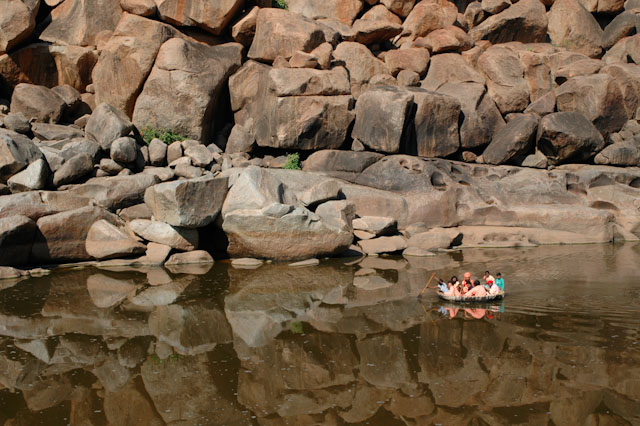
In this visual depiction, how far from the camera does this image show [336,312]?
13.1m

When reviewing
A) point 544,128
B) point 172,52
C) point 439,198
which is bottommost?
point 439,198

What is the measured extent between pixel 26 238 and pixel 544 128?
19252 millimetres

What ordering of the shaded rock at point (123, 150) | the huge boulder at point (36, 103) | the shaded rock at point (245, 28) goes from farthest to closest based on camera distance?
1. the shaded rock at point (245, 28)
2. the huge boulder at point (36, 103)
3. the shaded rock at point (123, 150)

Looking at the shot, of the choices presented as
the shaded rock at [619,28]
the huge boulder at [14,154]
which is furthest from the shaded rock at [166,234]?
the shaded rock at [619,28]

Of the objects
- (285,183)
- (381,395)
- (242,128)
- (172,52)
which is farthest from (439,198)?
(381,395)

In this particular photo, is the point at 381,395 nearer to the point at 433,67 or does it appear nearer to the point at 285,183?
the point at 285,183

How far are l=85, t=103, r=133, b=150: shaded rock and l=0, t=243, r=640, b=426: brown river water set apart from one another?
23.0ft

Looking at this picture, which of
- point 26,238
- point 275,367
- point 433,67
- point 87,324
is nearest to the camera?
point 275,367

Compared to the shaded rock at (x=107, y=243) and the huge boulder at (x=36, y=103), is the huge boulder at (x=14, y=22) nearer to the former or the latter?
the huge boulder at (x=36, y=103)

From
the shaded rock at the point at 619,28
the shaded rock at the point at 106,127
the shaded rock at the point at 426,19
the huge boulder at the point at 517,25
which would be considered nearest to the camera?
the shaded rock at the point at 106,127

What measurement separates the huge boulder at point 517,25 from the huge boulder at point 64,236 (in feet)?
71.3

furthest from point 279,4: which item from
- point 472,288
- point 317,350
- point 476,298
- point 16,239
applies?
point 317,350

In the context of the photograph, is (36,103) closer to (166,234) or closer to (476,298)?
(166,234)

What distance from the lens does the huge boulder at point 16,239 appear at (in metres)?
16.4
